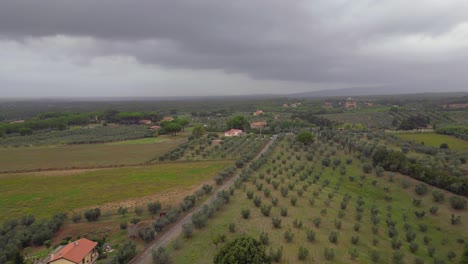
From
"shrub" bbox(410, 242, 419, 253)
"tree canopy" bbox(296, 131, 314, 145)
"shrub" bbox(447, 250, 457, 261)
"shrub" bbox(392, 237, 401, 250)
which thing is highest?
"tree canopy" bbox(296, 131, 314, 145)

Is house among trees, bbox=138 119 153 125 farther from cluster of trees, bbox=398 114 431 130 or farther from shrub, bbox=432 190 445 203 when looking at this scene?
shrub, bbox=432 190 445 203

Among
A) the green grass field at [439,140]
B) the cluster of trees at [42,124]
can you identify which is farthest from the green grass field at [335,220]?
the cluster of trees at [42,124]

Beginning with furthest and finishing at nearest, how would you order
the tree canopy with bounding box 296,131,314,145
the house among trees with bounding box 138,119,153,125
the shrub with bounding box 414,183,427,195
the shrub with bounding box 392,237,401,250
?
the house among trees with bounding box 138,119,153,125, the tree canopy with bounding box 296,131,314,145, the shrub with bounding box 414,183,427,195, the shrub with bounding box 392,237,401,250

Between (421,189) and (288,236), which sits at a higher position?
(288,236)

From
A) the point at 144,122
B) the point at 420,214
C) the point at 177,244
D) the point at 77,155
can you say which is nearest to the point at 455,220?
the point at 420,214

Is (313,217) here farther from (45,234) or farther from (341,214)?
(45,234)

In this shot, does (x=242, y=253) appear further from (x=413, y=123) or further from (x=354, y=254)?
(x=413, y=123)

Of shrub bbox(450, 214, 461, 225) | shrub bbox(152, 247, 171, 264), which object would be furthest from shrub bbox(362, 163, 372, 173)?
shrub bbox(152, 247, 171, 264)

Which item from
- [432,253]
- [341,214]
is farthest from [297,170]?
[432,253]
